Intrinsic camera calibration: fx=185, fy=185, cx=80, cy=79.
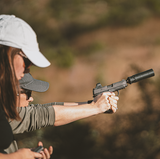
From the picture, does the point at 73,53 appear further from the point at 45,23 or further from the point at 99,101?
the point at 99,101

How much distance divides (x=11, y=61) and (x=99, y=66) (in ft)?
21.1

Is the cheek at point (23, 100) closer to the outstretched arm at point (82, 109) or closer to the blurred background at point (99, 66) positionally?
the outstretched arm at point (82, 109)

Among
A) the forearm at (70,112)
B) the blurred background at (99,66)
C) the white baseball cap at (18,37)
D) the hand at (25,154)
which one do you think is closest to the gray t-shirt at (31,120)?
the forearm at (70,112)

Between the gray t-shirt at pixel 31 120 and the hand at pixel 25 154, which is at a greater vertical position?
the gray t-shirt at pixel 31 120

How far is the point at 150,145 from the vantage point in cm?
353

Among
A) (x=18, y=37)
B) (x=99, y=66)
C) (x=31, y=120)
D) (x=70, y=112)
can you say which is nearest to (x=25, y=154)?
(x=31, y=120)

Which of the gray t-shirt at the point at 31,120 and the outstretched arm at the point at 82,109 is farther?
the outstretched arm at the point at 82,109

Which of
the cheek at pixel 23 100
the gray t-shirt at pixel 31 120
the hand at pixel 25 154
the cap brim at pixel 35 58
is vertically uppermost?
the cap brim at pixel 35 58

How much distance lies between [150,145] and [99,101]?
2267 millimetres

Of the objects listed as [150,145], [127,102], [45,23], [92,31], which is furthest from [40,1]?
[150,145]

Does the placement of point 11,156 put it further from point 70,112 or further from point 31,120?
point 70,112

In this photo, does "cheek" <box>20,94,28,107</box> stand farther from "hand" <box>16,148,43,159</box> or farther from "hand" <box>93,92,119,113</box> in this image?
"hand" <box>93,92,119,113</box>

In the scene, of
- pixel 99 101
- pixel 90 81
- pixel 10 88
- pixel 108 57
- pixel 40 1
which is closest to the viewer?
pixel 10 88

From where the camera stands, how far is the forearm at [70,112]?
1657 mm
